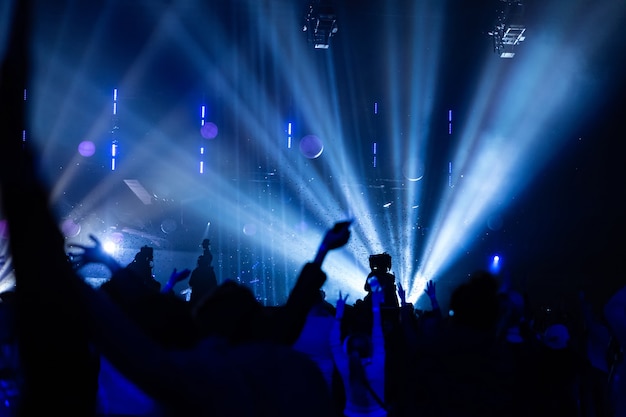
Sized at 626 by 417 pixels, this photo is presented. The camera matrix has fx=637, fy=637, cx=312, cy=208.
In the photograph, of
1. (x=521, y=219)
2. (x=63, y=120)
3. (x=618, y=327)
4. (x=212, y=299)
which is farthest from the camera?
(x=521, y=219)

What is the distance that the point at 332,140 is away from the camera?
13.6 m

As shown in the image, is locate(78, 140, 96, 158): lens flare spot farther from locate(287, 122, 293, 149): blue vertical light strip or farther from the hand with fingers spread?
the hand with fingers spread

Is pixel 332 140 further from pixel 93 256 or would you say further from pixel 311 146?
pixel 93 256

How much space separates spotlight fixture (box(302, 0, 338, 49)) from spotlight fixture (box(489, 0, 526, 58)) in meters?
2.76

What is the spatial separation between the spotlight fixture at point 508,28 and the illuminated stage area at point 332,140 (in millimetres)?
988

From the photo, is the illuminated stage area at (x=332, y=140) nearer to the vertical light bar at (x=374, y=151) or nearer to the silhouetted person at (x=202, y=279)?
the vertical light bar at (x=374, y=151)

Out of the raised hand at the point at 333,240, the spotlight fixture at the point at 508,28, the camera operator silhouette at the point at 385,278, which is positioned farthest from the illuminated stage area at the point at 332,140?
the raised hand at the point at 333,240

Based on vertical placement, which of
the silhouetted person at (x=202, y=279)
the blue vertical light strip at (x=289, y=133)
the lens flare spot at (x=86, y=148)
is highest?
the blue vertical light strip at (x=289, y=133)

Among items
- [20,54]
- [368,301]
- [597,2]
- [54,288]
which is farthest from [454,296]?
[597,2]

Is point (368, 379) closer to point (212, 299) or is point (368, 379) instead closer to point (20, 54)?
point (212, 299)

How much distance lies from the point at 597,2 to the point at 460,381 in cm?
1024

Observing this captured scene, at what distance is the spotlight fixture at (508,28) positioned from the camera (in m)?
10.2

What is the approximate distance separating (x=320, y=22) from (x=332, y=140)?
3501 millimetres

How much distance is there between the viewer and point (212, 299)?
170cm
